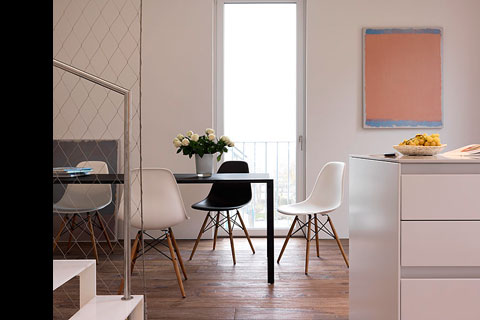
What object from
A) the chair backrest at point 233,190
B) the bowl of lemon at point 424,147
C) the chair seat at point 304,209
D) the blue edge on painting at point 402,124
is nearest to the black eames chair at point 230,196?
the chair backrest at point 233,190

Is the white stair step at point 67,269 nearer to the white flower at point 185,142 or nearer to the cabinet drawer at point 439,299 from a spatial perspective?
the cabinet drawer at point 439,299

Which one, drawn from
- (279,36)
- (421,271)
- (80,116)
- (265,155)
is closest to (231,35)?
(279,36)

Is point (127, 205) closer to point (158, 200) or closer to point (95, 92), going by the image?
point (158, 200)

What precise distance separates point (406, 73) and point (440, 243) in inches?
125

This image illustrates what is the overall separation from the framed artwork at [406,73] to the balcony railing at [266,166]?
1062 millimetres

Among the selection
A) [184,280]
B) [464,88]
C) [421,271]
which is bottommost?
[184,280]

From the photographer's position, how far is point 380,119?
4371 millimetres

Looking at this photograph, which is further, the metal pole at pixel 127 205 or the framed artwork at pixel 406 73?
the framed artwork at pixel 406 73

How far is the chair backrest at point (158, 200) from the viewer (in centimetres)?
271

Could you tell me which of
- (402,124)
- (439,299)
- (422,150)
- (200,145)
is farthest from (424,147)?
(402,124)

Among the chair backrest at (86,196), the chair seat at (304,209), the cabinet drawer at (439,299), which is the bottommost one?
the cabinet drawer at (439,299)
